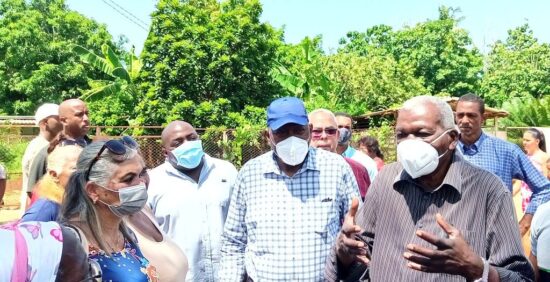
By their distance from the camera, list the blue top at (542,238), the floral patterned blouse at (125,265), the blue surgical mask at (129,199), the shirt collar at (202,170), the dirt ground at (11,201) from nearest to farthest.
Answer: the floral patterned blouse at (125,265) < the blue surgical mask at (129,199) < the blue top at (542,238) < the shirt collar at (202,170) < the dirt ground at (11,201)

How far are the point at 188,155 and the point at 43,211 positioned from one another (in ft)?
4.94

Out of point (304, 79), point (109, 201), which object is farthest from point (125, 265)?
point (304, 79)

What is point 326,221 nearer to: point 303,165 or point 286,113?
point 303,165

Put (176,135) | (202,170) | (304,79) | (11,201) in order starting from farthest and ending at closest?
1. (304,79)
2. (11,201)
3. (176,135)
4. (202,170)

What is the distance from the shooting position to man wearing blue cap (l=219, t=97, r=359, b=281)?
121 inches

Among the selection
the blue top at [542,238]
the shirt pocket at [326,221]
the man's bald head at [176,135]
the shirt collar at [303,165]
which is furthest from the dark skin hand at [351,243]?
the man's bald head at [176,135]

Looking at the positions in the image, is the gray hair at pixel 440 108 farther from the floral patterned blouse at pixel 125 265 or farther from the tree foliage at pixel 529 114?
the tree foliage at pixel 529 114

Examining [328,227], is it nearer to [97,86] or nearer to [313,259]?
[313,259]

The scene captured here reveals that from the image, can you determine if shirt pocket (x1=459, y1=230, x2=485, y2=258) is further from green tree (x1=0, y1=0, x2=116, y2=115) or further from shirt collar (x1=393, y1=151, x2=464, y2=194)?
green tree (x1=0, y1=0, x2=116, y2=115)

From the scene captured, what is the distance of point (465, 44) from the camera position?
30.5m

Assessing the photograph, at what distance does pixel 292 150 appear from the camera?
3.22m

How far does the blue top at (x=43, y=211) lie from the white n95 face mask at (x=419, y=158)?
65.6 inches

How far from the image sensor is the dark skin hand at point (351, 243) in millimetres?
2318

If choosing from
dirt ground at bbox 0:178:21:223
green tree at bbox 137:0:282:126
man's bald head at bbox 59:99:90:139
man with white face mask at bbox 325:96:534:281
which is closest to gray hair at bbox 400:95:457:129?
man with white face mask at bbox 325:96:534:281
